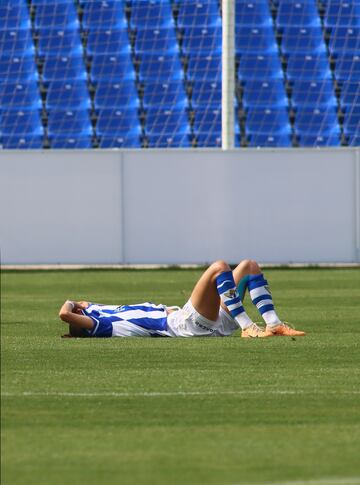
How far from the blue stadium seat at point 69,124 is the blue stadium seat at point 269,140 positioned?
3.52 meters

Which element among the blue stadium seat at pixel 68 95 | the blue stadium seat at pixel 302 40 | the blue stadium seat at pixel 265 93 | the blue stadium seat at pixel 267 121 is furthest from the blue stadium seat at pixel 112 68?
the blue stadium seat at pixel 302 40

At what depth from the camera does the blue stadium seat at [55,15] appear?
93.5ft

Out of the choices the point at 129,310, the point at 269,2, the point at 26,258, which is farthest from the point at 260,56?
the point at 129,310

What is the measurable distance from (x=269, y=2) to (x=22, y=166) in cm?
867

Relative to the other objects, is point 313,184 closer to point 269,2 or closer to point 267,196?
point 267,196

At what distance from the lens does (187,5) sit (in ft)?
93.0

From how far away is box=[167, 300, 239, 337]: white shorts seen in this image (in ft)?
32.5

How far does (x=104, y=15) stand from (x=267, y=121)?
4645mm

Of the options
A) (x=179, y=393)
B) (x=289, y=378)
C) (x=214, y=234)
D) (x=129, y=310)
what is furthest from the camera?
(x=214, y=234)

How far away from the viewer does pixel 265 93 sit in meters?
27.5

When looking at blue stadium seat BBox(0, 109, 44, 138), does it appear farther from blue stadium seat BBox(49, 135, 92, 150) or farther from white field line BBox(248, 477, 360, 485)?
white field line BBox(248, 477, 360, 485)

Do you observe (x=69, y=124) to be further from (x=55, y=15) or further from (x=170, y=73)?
(x=55, y=15)

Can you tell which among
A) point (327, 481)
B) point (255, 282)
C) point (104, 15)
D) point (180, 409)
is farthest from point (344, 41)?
point (327, 481)

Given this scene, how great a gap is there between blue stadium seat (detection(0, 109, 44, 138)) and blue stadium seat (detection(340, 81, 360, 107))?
667cm
